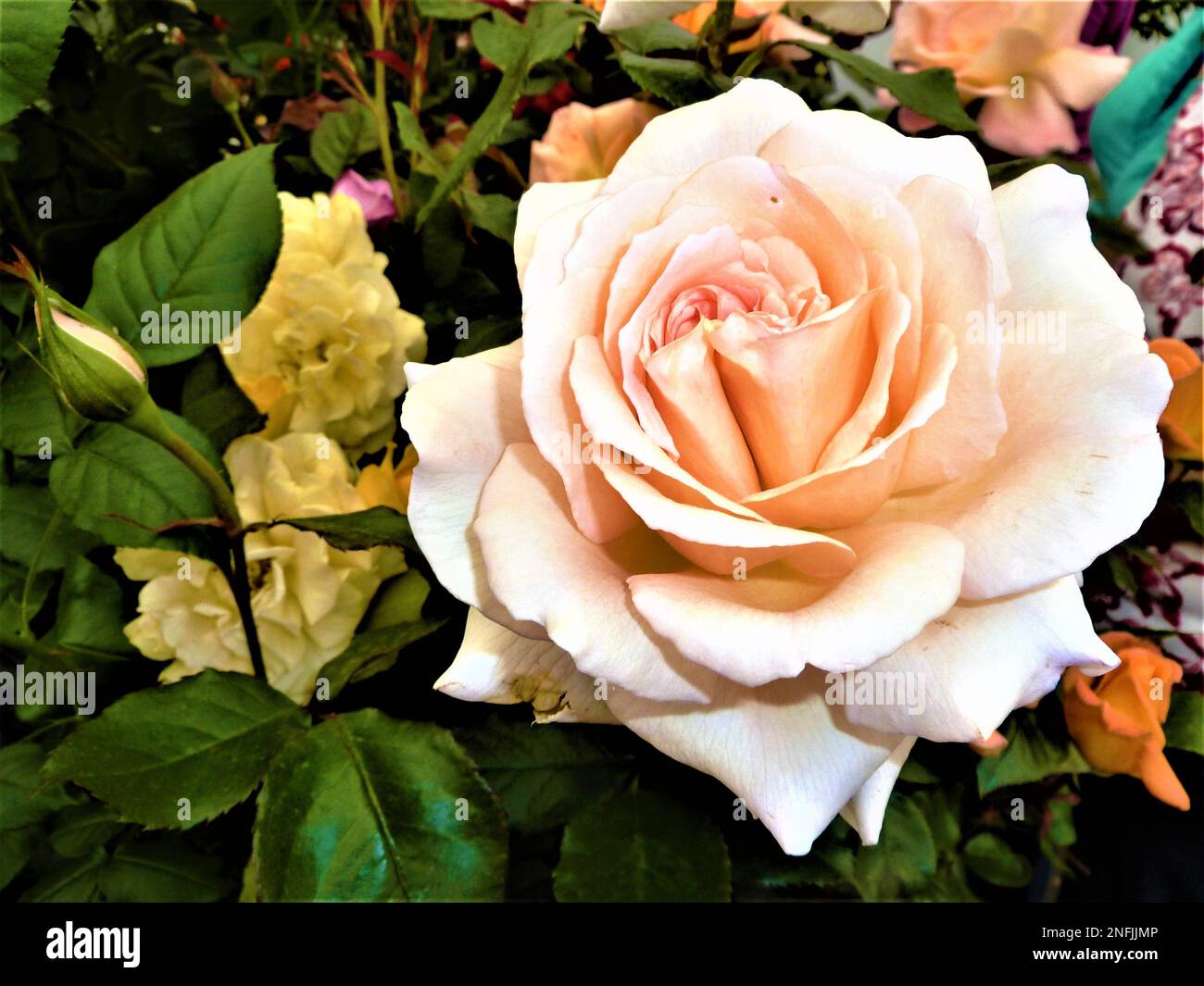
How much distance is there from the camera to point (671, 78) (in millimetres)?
358

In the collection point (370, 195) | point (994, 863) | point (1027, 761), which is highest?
point (370, 195)

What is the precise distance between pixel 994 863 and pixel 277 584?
0.41 metres

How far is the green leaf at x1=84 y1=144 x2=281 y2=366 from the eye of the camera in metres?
0.35

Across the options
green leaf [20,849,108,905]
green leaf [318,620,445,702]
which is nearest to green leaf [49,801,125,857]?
green leaf [20,849,108,905]

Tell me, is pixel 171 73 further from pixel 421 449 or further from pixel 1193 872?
pixel 1193 872

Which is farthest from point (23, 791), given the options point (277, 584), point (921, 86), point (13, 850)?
point (921, 86)

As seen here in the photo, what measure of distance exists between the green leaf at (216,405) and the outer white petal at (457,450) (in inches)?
6.7

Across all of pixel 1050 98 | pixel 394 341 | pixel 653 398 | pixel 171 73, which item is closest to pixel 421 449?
pixel 653 398

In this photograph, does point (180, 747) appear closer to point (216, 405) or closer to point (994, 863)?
point (216, 405)

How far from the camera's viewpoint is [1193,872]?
598 millimetres

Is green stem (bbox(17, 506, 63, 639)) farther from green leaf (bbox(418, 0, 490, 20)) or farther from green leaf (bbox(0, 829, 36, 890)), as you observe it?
green leaf (bbox(418, 0, 490, 20))

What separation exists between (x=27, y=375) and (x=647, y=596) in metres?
0.31

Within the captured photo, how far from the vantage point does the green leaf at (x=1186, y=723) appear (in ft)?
1.45

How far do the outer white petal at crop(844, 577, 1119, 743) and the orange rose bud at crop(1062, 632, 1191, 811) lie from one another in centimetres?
18
